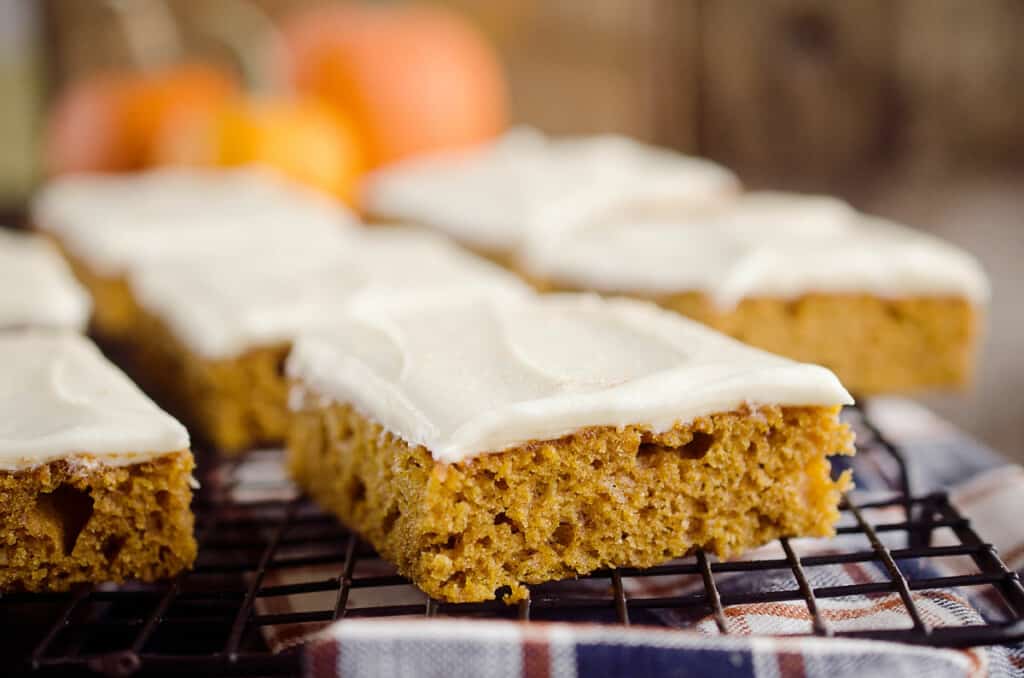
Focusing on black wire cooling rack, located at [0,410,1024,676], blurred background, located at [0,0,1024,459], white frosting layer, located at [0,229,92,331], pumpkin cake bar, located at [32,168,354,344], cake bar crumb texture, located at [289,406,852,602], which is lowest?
black wire cooling rack, located at [0,410,1024,676]

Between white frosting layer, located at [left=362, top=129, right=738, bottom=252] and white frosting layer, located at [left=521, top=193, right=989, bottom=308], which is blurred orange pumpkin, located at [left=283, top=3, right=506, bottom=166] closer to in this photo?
white frosting layer, located at [left=362, top=129, right=738, bottom=252]

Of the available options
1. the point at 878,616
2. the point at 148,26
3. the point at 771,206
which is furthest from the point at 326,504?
the point at 148,26

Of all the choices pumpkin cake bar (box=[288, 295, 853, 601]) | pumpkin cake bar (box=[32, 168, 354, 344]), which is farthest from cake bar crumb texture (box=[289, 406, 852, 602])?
pumpkin cake bar (box=[32, 168, 354, 344])

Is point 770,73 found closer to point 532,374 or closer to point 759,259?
point 759,259

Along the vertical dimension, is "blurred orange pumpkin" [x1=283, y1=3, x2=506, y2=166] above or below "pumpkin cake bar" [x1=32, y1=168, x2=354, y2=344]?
above

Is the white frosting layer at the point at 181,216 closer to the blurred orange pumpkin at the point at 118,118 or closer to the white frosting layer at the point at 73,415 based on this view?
the blurred orange pumpkin at the point at 118,118

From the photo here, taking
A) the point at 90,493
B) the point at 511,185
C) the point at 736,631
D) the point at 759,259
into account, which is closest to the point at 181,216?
the point at 511,185
